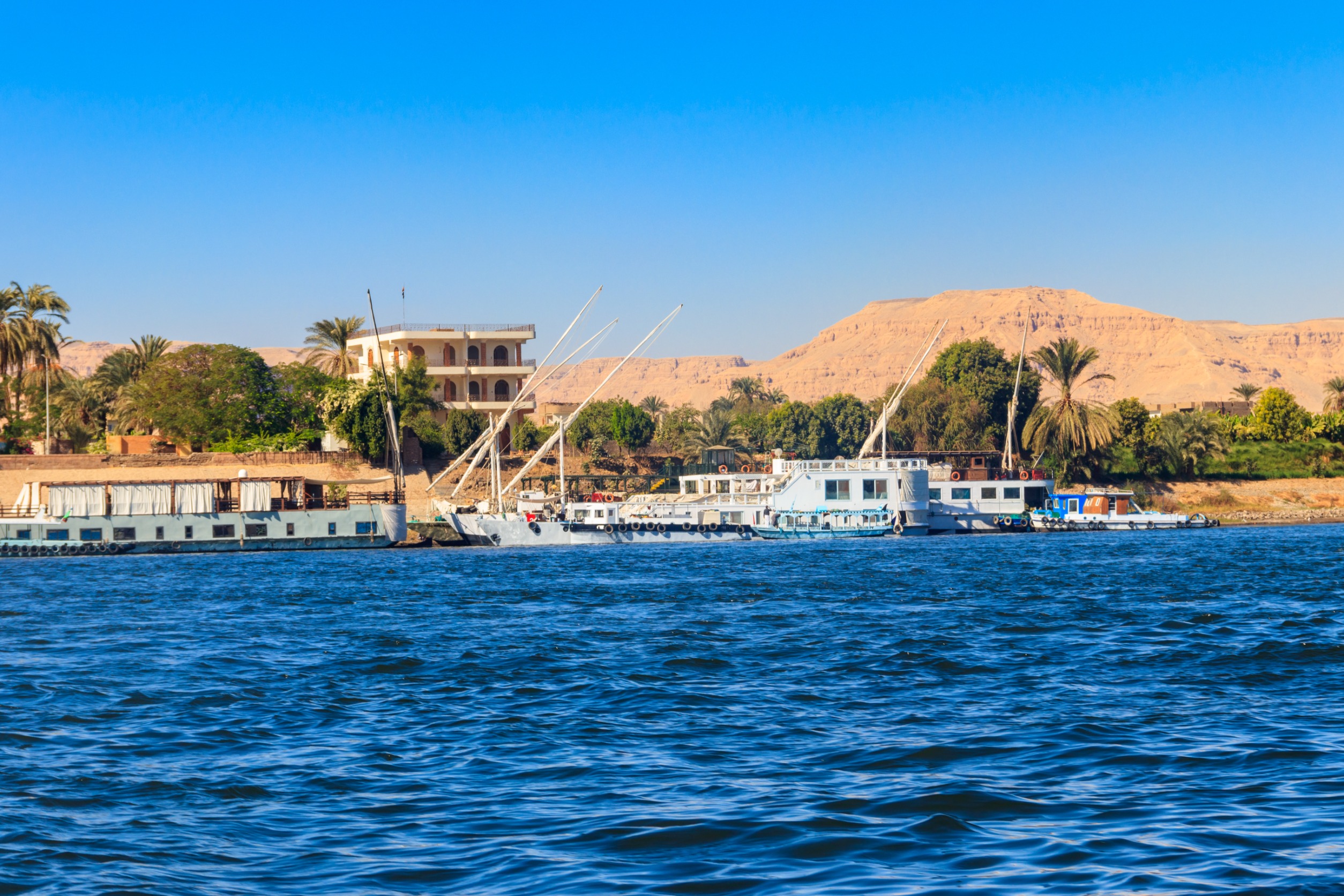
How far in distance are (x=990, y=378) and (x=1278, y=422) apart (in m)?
22.2

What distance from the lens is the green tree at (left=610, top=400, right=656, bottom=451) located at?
103250mm

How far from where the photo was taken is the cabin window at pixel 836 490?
239 feet

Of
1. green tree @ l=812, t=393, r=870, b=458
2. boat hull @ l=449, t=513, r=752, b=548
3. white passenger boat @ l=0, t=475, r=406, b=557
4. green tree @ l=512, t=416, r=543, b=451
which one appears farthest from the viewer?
green tree @ l=812, t=393, r=870, b=458

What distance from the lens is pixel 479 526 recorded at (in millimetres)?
70000

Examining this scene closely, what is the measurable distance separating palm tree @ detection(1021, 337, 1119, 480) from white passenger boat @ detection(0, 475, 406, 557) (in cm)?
4789

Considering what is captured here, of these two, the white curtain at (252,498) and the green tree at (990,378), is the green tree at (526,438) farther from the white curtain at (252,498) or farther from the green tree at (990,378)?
the green tree at (990,378)

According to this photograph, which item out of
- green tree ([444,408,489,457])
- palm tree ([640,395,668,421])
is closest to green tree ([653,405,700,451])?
palm tree ([640,395,668,421])

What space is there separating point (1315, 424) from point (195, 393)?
83430 millimetres

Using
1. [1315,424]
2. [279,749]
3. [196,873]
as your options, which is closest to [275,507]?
[279,749]

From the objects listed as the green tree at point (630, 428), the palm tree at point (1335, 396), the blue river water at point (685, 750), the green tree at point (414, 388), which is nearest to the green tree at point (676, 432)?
the green tree at point (630, 428)

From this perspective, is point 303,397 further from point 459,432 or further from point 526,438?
point 526,438

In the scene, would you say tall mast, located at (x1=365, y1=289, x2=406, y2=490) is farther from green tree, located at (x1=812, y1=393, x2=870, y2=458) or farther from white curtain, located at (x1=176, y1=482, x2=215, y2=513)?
green tree, located at (x1=812, y1=393, x2=870, y2=458)

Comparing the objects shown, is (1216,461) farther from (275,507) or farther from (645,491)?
(275,507)

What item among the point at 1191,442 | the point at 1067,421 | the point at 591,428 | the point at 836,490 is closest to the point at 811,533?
the point at 836,490
